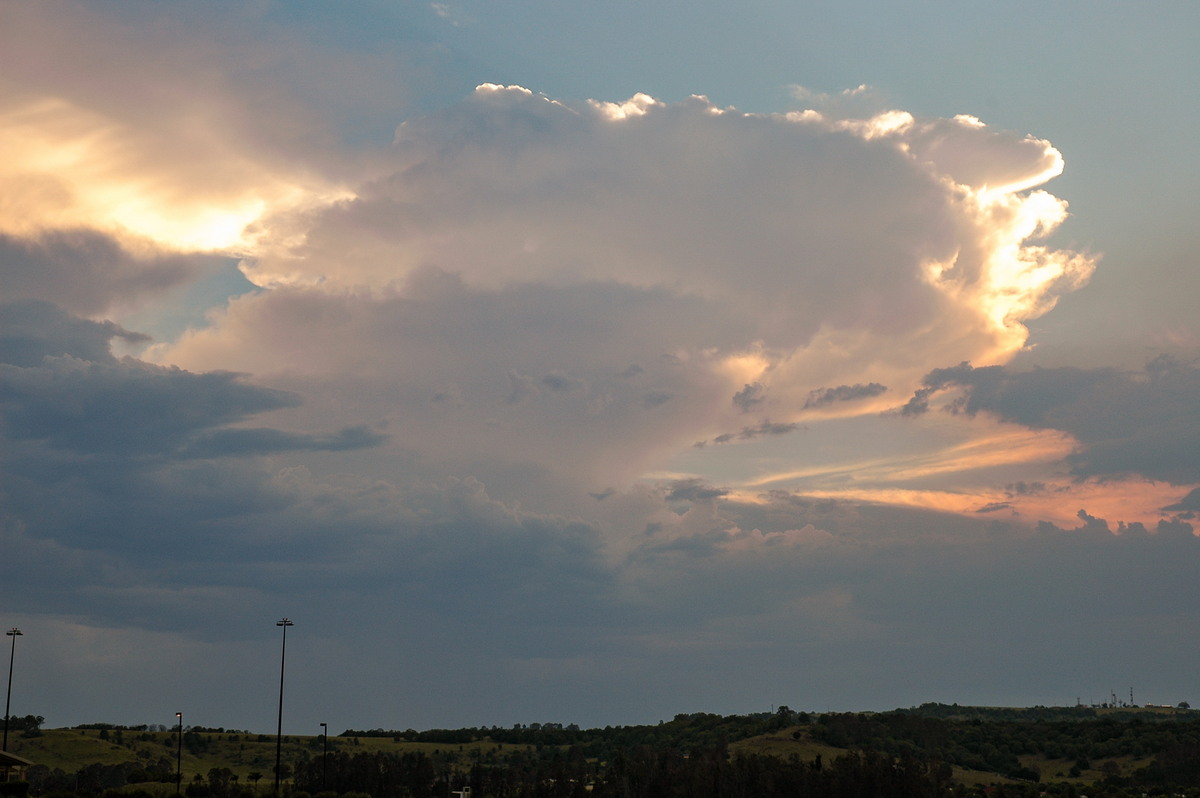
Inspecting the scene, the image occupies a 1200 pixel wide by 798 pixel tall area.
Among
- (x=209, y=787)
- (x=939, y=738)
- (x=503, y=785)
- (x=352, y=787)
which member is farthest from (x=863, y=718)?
(x=209, y=787)

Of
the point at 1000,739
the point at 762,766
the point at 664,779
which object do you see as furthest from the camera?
the point at 1000,739

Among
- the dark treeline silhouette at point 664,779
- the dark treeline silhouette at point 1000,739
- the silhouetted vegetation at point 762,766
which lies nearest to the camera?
the dark treeline silhouette at point 664,779

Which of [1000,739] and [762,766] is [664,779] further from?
[1000,739]

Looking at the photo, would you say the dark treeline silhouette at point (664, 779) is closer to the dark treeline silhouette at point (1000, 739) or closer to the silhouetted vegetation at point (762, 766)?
the silhouetted vegetation at point (762, 766)

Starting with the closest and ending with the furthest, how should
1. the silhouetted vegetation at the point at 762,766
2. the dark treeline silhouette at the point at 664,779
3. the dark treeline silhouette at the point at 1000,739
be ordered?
the dark treeline silhouette at the point at 664,779
the silhouetted vegetation at the point at 762,766
the dark treeline silhouette at the point at 1000,739

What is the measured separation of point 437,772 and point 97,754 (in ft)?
159

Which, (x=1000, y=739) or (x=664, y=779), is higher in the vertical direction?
(x=1000, y=739)

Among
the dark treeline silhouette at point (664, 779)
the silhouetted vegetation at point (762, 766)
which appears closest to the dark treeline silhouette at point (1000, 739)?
the silhouetted vegetation at point (762, 766)

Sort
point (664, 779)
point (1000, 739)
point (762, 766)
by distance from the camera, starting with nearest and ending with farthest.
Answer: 1. point (762, 766)
2. point (664, 779)
3. point (1000, 739)

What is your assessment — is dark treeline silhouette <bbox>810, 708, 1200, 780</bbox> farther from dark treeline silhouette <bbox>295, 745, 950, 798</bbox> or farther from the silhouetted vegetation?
dark treeline silhouette <bbox>295, 745, 950, 798</bbox>

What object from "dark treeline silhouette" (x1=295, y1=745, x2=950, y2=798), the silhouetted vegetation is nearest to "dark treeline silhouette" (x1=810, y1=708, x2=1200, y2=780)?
the silhouetted vegetation

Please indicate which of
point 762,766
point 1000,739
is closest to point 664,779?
point 762,766

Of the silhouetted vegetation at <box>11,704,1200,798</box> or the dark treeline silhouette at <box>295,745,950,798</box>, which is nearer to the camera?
the dark treeline silhouette at <box>295,745,950,798</box>

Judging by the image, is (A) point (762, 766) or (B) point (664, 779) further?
(B) point (664, 779)
